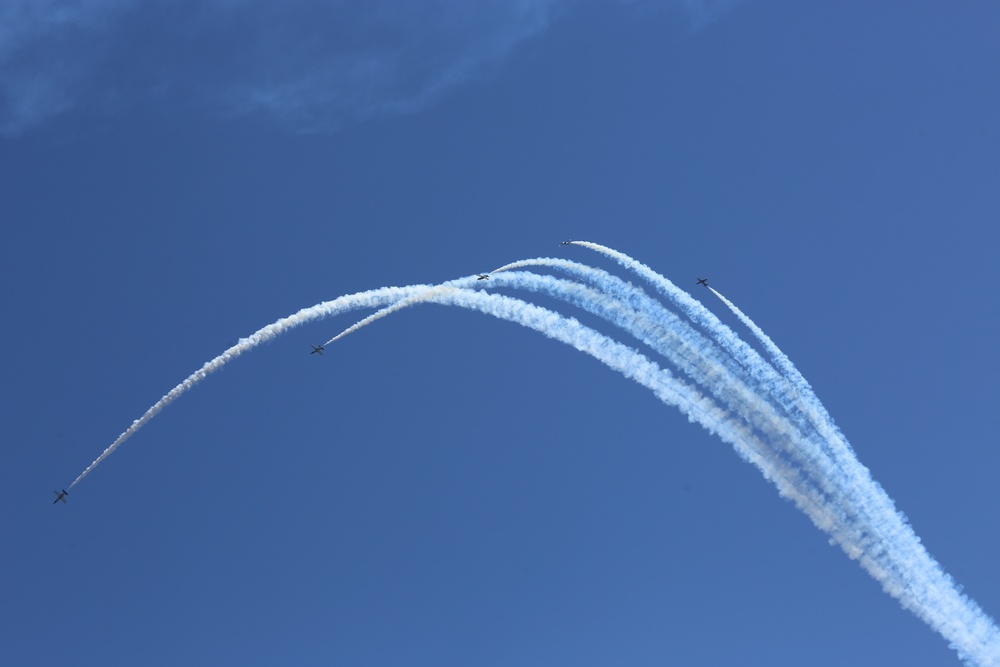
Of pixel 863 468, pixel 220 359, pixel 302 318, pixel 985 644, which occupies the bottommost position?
pixel 220 359

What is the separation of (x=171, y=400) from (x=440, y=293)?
699 inches

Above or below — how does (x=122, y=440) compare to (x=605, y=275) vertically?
below

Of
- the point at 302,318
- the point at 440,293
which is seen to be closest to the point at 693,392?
the point at 440,293

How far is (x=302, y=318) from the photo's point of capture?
76.2 meters

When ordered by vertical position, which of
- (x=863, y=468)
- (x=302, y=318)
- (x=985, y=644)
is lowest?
(x=302, y=318)

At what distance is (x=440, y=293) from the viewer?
7712 cm

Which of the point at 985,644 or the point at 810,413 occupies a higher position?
the point at 810,413

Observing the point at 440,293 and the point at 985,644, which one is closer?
the point at 985,644

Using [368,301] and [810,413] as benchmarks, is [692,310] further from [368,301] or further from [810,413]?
[368,301]

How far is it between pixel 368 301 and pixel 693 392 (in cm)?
2081

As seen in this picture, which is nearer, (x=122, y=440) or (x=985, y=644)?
(x=985, y=644)

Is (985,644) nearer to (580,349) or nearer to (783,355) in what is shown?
(783,355)

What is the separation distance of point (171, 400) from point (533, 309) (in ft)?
74.9

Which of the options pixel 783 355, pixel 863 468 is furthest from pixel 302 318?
pixel 863 468
